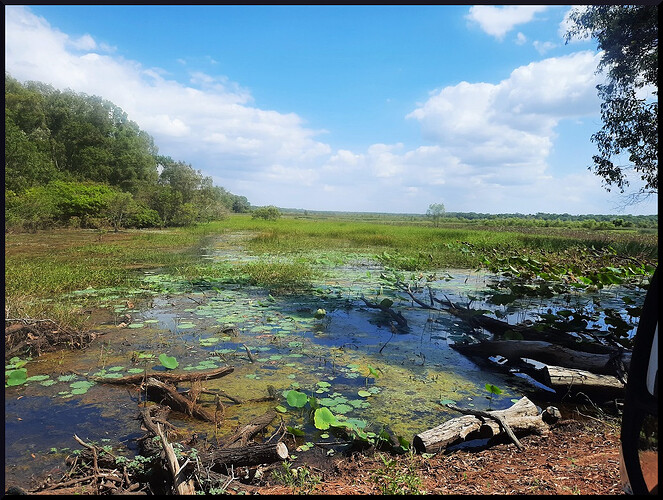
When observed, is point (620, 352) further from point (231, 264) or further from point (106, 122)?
point (106, 122)

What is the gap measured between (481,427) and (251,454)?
3.71ft

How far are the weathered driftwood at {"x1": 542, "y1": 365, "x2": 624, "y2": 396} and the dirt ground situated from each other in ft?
1.76

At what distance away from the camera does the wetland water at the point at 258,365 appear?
2232 millimetres

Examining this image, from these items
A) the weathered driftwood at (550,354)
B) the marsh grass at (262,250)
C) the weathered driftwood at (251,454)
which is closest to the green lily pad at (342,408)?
the weathered driftwood at (251,454)

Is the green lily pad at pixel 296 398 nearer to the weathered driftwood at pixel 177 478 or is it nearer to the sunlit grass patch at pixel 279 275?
the weathered driftwood at pixel 177 478

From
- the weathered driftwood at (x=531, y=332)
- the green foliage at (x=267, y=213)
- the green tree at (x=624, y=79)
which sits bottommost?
the weathered driftwood at (x=531, y=332)

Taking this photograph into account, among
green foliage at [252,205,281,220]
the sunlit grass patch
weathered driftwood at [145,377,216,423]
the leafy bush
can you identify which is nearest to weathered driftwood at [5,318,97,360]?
weathered driftwood at [145,377,216,423]

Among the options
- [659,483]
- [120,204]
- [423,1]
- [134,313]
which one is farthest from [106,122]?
[659,483]

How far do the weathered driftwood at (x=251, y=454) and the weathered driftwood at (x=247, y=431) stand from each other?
0.32 ft

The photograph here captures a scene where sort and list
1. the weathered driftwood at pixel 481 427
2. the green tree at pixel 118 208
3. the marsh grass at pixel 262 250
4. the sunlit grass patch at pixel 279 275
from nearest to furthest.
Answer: the weathered driftwood at pixel 481 427 < the marsh grass at pixel 262 250 < the sunlit grass patch at pixel 279 275 < the green tree at pixel 118 208

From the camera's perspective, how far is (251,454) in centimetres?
176

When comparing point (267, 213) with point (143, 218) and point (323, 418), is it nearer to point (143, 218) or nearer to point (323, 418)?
point (143, 218)

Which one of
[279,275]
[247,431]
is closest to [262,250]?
[279,275]

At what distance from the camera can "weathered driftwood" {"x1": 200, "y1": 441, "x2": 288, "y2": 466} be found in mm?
1750
